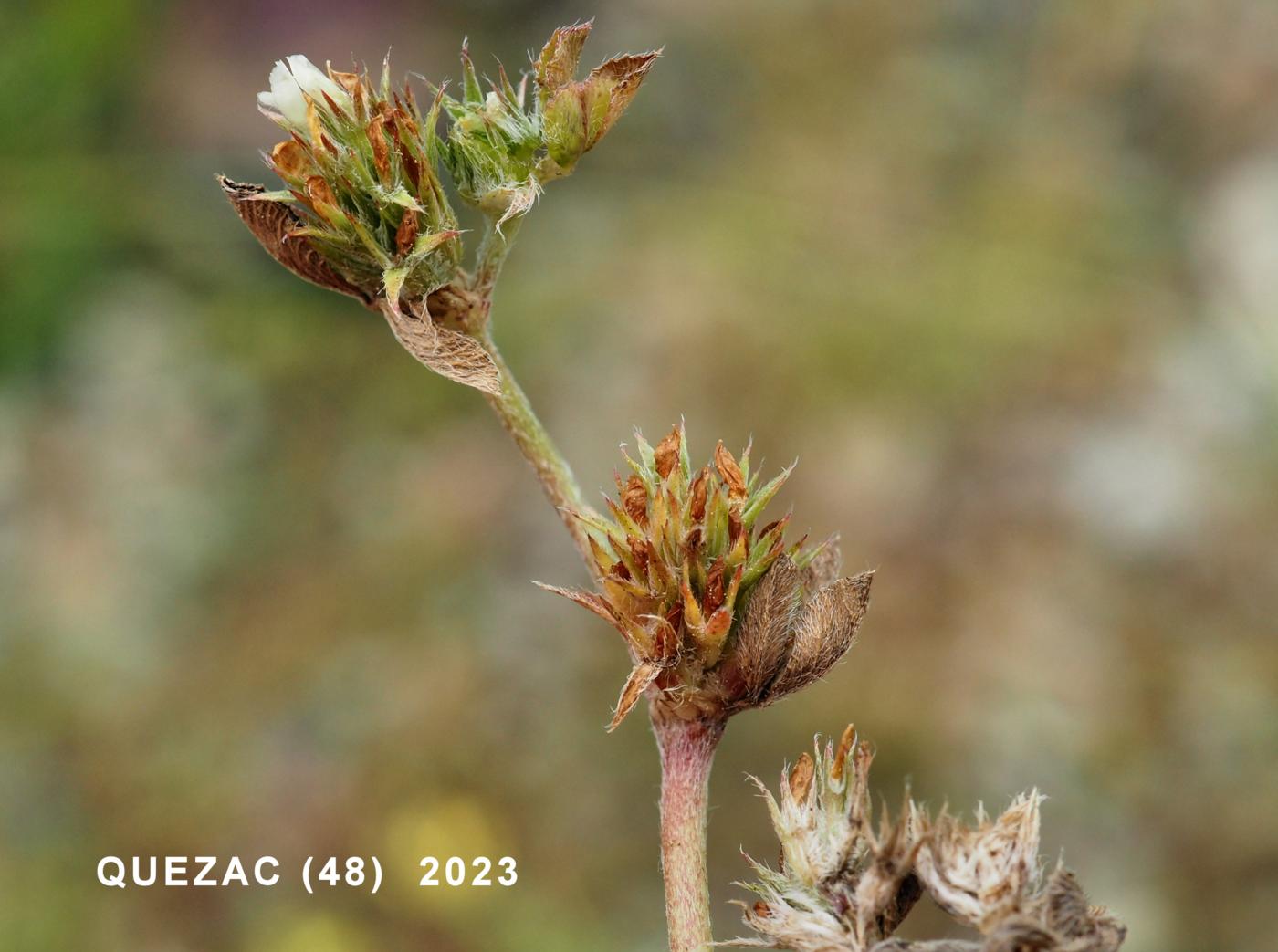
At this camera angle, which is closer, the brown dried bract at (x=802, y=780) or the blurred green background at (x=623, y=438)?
the brown dried bract at (x=802, y=780)

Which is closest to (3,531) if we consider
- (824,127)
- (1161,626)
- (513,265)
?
(513,265)

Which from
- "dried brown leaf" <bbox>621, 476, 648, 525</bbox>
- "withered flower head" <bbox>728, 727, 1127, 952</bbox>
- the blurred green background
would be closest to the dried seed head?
"withered flower head" <bbox>728, 727, 1127, 952</bbox>

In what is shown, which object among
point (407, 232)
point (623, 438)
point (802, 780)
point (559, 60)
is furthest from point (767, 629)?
point (623, 438)

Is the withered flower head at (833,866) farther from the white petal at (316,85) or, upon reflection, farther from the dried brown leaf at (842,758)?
the white petal at (316,85)

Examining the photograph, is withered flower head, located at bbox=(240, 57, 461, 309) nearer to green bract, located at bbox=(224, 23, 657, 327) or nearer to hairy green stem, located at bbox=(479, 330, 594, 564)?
green bract, located at bbox=(224, 23, 657, 327)

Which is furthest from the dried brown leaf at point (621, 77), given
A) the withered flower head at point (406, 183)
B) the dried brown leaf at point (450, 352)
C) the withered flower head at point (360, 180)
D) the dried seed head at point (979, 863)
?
the dried seed head at point (979, 863)

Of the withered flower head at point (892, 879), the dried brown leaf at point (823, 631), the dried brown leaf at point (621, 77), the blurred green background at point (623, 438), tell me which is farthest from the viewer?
the blurred green background at point (623, 438)
